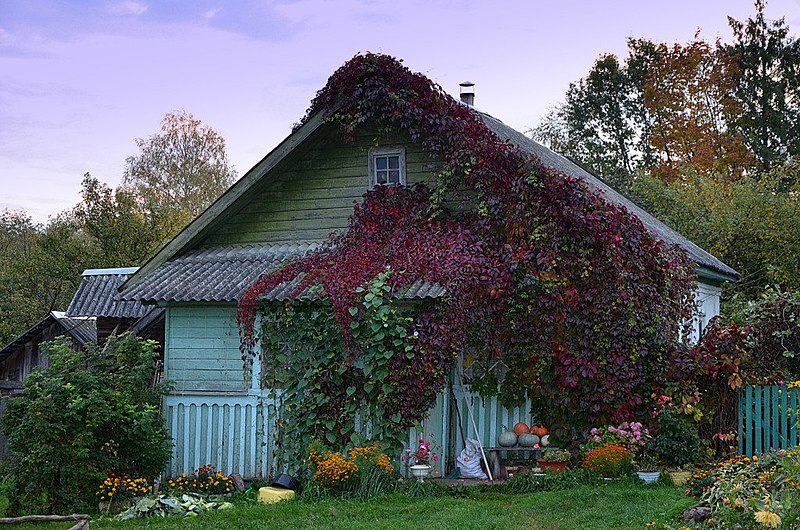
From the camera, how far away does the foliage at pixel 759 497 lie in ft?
21.4

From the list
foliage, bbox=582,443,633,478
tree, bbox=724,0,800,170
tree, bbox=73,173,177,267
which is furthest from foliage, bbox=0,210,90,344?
tree, bbox=724,0,800,170

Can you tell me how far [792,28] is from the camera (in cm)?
3550

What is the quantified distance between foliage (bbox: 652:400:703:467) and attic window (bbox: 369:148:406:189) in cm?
501

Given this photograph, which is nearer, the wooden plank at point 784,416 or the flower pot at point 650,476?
the flower pot at point 650,476

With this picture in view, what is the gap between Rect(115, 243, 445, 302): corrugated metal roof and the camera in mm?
12109

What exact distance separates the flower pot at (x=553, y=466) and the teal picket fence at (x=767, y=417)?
2.36 m

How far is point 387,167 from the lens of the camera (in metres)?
13.8

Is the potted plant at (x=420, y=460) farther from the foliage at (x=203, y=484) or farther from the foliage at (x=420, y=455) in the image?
the foliage at (x=203, y=484)

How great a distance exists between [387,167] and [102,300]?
Result: 28.4 feet

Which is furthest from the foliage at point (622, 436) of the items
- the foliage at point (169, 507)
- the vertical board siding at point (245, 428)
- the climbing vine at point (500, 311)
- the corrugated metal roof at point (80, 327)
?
the corrugated metal roof at point (80, 327)

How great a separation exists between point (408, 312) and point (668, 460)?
376 centimetres

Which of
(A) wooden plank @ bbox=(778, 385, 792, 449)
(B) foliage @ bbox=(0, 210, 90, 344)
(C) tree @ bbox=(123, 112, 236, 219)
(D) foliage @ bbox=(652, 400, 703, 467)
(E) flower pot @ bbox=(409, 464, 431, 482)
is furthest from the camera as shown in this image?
(C) tree @ bbox=(123, 112, 236, 219)

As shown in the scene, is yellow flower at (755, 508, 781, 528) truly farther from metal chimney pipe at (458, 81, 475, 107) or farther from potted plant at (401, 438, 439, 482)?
metal chimney pipe at (458, 81, 475, 107)

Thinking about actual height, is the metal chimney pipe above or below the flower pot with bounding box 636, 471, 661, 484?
above
